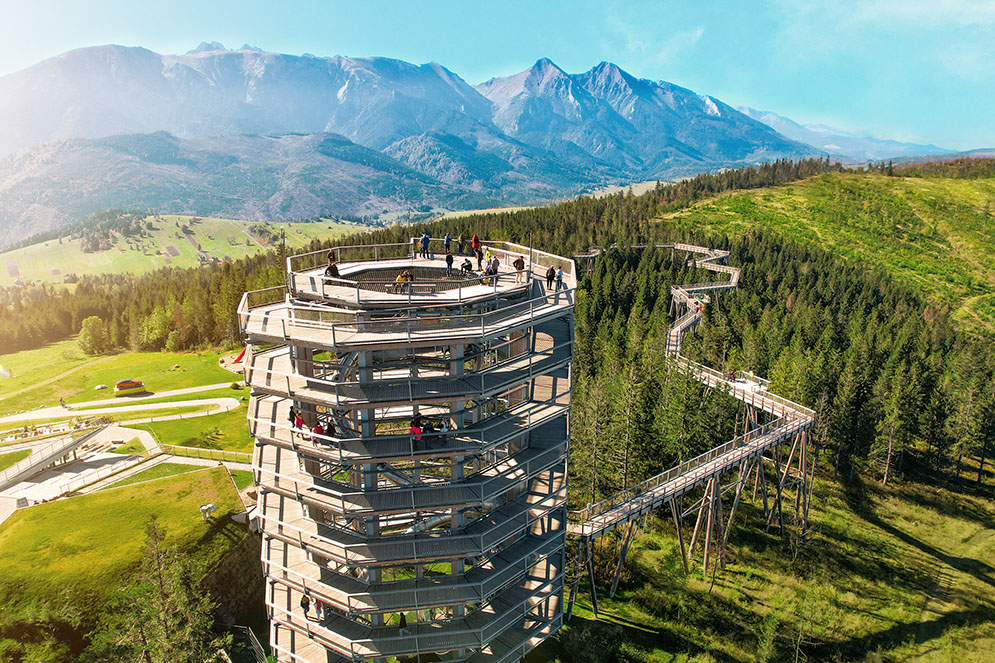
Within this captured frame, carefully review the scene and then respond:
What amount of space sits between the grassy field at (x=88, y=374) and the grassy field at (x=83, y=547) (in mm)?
43624

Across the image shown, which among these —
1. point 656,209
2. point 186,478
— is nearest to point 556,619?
point 186,478

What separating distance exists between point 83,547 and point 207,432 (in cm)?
2811

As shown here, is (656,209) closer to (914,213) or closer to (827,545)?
(914,213)

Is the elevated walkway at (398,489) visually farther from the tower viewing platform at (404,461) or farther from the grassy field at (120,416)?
the grassy field at (120,416)

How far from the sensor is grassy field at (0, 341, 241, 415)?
89.2 metres

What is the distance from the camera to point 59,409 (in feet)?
271

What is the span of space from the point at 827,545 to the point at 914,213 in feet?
628

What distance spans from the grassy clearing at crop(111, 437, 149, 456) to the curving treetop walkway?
52.9 metres

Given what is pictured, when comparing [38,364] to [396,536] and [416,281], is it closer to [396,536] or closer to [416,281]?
[416,281]

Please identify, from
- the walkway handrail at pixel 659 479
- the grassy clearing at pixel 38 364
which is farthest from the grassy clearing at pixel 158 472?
the grassy clearing at pixel 38 364

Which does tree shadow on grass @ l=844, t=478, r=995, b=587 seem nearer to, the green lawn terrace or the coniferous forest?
the coniferous forest

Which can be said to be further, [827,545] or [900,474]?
[900,474]

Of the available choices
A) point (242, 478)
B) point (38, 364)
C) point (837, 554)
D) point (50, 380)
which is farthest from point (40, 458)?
point (837, 554)

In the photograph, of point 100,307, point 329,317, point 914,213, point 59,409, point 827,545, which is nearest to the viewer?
point 329,317
